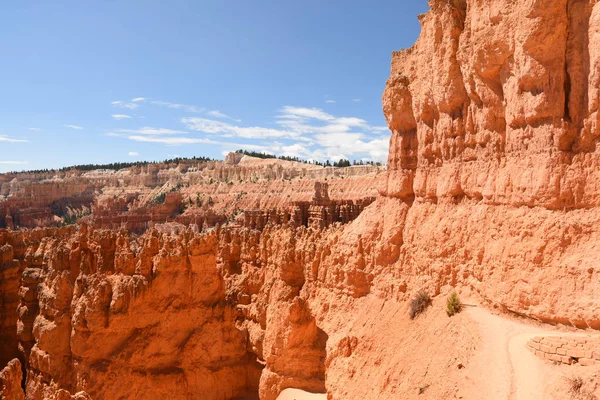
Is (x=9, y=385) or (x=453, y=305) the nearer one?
(x=9, y=385)

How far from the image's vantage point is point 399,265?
1647 cm

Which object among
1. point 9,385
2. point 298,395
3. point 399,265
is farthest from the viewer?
point 298,395

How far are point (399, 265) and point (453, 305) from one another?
12.0 feet

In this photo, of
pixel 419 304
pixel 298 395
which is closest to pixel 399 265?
pixel 419 304

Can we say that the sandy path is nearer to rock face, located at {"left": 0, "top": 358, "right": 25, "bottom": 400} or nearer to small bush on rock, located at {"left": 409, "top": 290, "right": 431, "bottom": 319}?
small bush on rock, located at {"left": 409, "top": 290, "right": 431, "bottom": 319}

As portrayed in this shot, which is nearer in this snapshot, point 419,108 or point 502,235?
point 502,235

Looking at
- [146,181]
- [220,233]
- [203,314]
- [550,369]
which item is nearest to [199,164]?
[146,181]

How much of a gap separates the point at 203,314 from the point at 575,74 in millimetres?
14371

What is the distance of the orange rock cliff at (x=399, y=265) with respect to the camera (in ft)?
37.3

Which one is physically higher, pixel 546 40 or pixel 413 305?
pixel 546 40

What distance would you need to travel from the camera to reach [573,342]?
9.40 m

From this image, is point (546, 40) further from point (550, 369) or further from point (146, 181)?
point (146, 181)

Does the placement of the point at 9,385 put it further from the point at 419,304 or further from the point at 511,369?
the point at 419,304

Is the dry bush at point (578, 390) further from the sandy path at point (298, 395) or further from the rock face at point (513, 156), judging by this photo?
the sandy path at point (298, 395)
